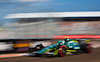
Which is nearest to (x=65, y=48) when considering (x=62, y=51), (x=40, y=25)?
(x=62, y=51)

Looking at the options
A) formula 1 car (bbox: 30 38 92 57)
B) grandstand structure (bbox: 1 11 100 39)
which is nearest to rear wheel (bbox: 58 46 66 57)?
formula 1 car (bbox: 30 38 92 57)

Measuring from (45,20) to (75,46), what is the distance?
3.24 meters

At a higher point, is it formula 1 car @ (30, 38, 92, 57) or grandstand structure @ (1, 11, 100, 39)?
grandstand structure @ (1, 11, 100, 39)

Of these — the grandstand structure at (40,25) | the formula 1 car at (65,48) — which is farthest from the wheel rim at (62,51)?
the grandstand structure at (40,25)

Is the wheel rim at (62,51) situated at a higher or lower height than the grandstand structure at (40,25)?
lower

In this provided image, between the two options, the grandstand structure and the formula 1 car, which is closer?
the formula 1 car

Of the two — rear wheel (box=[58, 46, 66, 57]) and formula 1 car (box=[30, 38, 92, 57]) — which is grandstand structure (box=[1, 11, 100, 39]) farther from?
rear wheel (box=[58, 46, 66, 57])

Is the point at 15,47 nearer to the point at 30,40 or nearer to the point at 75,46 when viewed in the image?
the point at 30,40

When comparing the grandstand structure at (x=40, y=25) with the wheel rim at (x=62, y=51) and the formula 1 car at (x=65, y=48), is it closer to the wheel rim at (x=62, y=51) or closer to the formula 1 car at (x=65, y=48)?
the formula 1 car at (x=65, y=48)

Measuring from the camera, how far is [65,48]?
28.2ft

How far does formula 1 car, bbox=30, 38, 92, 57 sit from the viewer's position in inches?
328

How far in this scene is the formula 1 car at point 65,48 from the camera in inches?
328

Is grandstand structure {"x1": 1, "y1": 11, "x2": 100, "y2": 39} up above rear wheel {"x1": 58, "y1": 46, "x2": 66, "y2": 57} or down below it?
above

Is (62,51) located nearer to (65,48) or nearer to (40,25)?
(65,48)
